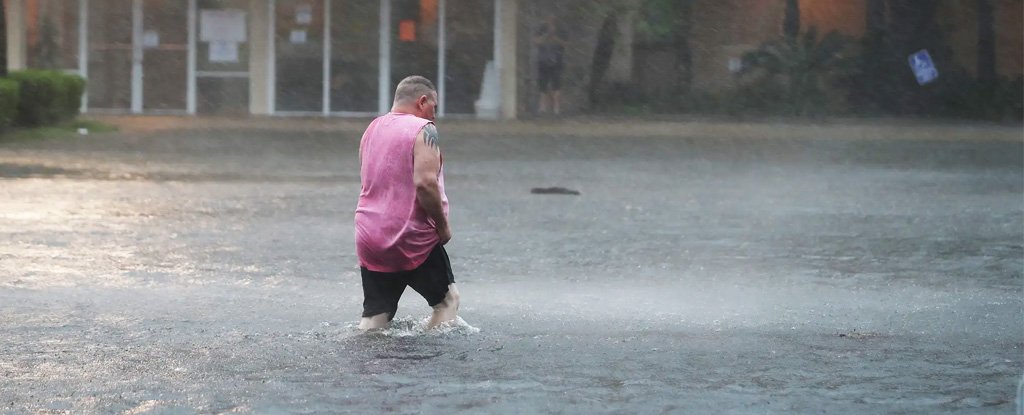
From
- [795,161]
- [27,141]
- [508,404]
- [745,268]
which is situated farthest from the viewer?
[27,141]

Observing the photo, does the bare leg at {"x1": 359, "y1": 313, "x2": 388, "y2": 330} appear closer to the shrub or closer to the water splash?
the water splash

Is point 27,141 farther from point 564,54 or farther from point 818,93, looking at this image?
point 818,93

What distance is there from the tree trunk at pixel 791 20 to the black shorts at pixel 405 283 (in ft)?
81.8

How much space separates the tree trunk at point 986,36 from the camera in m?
31.8

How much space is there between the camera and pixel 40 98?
931 inches

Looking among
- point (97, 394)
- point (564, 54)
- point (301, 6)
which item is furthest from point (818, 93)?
point (97, 394)

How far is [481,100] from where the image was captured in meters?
30.2

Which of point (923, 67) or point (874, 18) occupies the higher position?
point (874, 18)

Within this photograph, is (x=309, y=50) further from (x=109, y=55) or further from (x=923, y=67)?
(x=923, y=67)

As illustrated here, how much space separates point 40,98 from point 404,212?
692 inches

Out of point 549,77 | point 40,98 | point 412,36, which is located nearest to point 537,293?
point 40,98

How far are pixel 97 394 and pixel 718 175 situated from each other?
1274cm

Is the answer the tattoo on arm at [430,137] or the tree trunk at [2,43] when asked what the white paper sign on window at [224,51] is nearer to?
the tree trunk at [2,43]

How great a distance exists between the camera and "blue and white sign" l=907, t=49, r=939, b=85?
1243 inches
